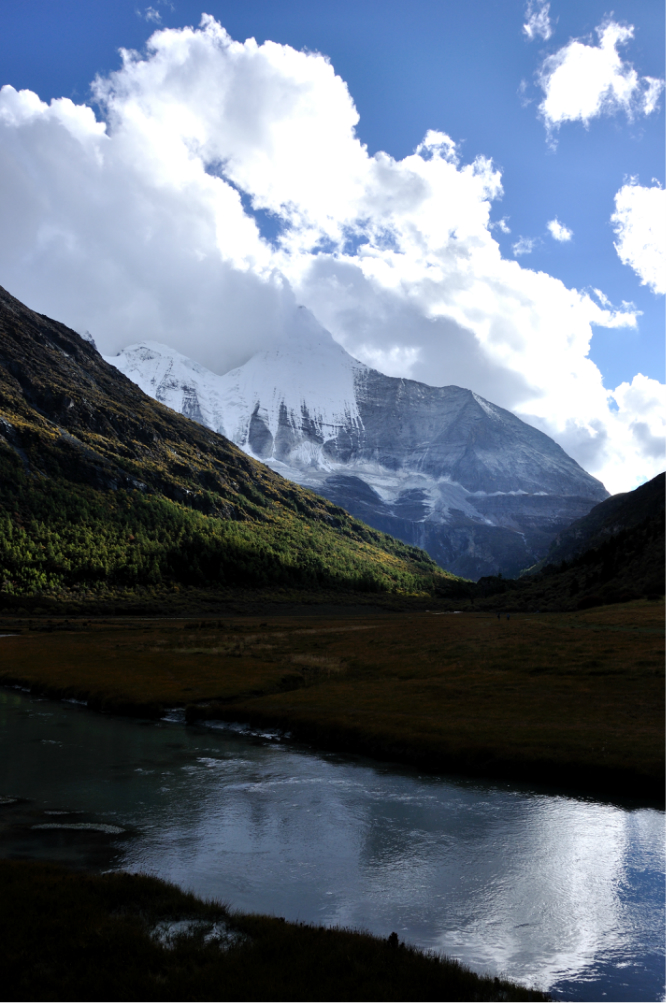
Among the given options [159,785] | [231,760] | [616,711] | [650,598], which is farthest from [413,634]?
[159,785]

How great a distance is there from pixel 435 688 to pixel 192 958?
3911 cm

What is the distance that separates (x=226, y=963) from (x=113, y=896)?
542cm

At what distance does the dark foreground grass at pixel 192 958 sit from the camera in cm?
1351

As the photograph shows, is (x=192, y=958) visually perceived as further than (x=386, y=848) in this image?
No

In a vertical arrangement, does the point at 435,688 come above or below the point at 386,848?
above

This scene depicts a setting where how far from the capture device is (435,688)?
51625 millimetres

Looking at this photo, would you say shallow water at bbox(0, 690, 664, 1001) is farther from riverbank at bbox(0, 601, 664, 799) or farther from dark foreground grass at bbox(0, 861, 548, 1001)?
riverbank at bbox(0, 601, 664, 799)

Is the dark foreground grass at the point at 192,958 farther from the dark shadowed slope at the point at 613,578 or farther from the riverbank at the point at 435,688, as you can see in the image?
the dark shadowed slope at the point at 613,578

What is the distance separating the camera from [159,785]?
105 ft

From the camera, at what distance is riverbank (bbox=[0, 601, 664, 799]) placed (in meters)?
34.2

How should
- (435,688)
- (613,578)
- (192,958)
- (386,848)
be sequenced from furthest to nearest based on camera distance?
(613,578)
(435,688)
(386,848)
(192,958)

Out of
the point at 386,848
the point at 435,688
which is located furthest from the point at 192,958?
the point at 435,688

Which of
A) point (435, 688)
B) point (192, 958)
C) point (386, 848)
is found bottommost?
point (386, 848)

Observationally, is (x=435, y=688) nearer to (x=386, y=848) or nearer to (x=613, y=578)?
(x=386, y=848)
